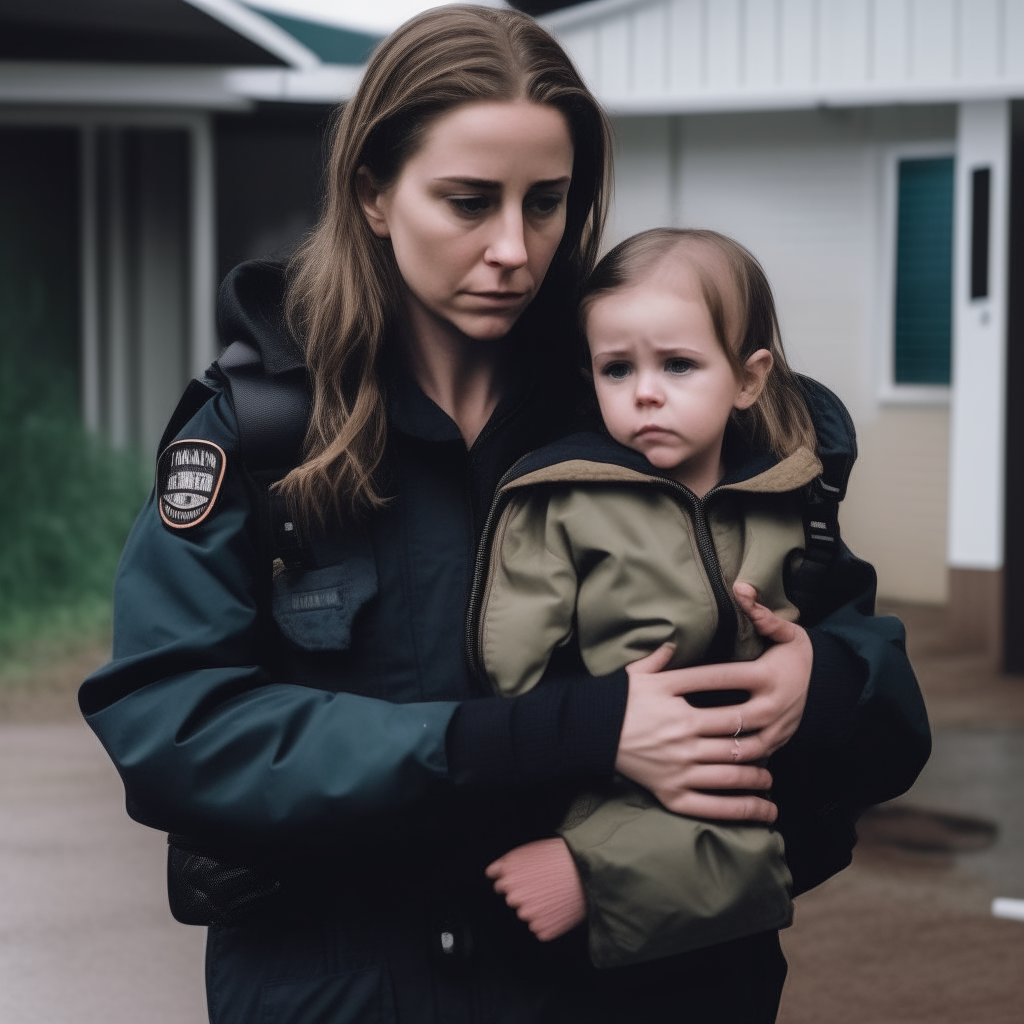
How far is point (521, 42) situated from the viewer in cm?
176

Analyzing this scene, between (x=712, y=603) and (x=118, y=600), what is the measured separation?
65 centimetres

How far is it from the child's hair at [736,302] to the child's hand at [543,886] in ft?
1.87

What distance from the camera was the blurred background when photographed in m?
7.55

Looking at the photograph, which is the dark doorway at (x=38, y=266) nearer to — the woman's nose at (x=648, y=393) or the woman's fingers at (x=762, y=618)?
the woman's nose at (x=648, y=393)

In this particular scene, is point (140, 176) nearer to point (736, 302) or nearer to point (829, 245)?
point (829, 245)

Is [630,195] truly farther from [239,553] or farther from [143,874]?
[239,553]

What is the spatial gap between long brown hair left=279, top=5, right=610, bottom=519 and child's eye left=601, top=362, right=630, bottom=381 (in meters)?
0.13

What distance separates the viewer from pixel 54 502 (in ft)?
30.2

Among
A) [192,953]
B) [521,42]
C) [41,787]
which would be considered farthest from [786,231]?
[521,42]

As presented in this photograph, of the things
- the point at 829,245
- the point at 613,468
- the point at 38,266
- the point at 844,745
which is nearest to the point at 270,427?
the point at 613,468

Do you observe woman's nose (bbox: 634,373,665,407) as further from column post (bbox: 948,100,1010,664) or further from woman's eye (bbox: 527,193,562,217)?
column post (bbox: 948,100,1010,664)

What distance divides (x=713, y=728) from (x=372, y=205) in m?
0.73

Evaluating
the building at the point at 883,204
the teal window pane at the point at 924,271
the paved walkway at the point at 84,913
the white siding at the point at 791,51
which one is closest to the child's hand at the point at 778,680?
the paved walkway at the point at 84,913

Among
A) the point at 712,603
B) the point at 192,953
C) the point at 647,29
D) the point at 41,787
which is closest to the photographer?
the point at 712,603
